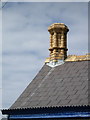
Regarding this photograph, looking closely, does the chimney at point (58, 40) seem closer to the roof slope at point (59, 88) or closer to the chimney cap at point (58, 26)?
the chimney cap at point (58, 26)

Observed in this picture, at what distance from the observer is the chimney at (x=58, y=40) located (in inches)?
819

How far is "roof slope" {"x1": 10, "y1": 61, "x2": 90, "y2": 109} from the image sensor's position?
16892 millimetres

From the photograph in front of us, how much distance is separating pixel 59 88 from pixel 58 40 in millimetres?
4269

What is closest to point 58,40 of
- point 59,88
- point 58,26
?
point 58,26

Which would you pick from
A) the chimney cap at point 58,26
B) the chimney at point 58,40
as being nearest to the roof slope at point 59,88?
the chimney at point 58,40

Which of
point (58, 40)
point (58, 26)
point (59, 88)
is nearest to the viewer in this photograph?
point (59, 88)

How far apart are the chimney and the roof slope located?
3.09 ft

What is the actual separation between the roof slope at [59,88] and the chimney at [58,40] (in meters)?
0.94

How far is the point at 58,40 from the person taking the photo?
21.5 metres

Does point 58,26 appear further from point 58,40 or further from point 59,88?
point 59,88

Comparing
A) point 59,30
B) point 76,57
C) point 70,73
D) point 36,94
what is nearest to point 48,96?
point 36,94

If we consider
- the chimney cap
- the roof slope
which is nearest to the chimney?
the chimney cap

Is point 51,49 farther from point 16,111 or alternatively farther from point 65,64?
point 16,111

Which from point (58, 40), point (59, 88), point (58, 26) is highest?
point (58, 26)
